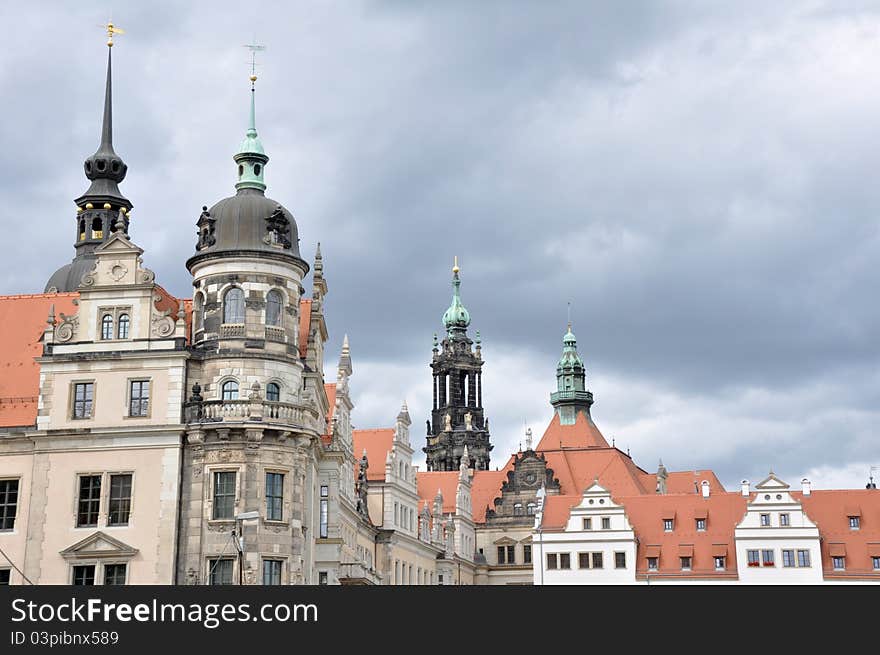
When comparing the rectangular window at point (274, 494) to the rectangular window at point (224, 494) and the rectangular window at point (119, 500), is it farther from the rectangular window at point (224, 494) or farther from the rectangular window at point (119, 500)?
the rectangular window at point (119, 500)

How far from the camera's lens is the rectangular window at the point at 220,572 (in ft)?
154

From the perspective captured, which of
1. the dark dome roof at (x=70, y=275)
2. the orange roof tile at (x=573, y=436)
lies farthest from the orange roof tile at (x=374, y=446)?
the orange roof tile at (x=573, y=436)

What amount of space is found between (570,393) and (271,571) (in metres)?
73.0

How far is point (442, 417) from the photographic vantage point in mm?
124062

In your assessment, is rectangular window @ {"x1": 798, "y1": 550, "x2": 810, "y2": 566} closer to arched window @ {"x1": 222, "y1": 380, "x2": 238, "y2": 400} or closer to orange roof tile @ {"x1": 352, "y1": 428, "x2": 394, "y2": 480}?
orange roof tile @ {"x1": 352, "y1": 428, "x2": 394, "y2": 480}

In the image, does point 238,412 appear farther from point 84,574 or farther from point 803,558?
point 803,558

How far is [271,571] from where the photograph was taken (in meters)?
47.3

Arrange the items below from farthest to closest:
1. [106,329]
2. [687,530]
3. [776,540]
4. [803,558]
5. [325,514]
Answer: [687,530] → [776,540] → [803,558] → [325,514] → [106,329]

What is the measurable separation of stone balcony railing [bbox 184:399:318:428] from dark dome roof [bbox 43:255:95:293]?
25690 millimetres

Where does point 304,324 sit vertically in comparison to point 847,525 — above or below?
above

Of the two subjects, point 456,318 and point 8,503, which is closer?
point 8,503

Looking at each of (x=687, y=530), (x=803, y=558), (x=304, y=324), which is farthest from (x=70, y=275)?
(x=803, y=558)

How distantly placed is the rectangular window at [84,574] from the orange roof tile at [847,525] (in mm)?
47741
